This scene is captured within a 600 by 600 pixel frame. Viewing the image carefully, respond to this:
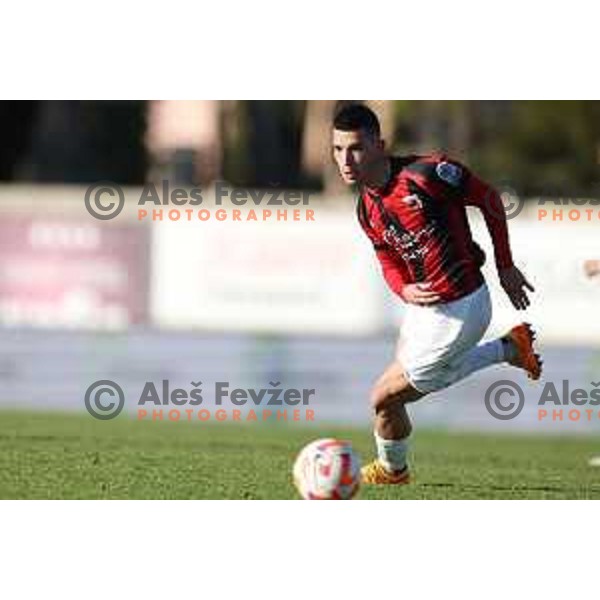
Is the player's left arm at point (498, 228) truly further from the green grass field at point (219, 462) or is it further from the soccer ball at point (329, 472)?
the soccer ball at point (329, 472)

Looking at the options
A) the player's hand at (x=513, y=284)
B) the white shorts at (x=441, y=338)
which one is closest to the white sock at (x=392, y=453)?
the white shorts at (x=441, y=338)

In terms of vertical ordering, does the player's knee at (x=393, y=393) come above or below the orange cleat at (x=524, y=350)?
below

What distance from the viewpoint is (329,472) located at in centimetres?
1088

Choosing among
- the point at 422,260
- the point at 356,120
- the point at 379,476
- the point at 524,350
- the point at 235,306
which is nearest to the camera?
the point at 356,120

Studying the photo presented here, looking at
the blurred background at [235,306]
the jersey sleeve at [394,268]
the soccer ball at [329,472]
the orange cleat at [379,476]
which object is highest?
Answer: the blurred background at [235,306]

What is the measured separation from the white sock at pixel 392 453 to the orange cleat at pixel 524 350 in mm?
972

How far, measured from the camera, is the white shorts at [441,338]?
11711 millimetres

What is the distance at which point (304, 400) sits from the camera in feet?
62.5

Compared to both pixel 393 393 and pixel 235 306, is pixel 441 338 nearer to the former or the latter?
pixel 393 393

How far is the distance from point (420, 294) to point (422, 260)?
0.24 meters

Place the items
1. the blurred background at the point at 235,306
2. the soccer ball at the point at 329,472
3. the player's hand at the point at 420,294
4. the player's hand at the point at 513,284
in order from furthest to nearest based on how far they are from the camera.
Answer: the blurred background at the point at 235,306 < the player's hand at the point at 420,294 < the player's hand at the point at 513,284 < the soccer ball at the point at 329,472

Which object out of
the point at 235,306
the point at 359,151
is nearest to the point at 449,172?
the point at 359,151
